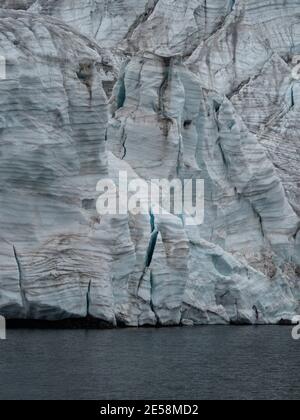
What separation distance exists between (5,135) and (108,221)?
4.49 meters

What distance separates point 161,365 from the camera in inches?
1505

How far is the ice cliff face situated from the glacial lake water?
5.78 ft

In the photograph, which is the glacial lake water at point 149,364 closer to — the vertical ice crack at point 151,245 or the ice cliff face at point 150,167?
the ice cliff face at point 150,167

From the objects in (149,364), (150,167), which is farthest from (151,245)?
(149,364)

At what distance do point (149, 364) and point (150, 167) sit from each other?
14212 mm

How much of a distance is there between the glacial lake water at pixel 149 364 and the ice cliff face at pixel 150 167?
69.3 inches

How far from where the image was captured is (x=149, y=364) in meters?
38.2

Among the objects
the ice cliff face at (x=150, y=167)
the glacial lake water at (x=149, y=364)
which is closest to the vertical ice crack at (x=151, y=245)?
the ice cliff face at (x=150, y=167)

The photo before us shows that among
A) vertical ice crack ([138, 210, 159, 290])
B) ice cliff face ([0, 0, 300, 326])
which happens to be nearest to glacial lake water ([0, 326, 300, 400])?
ice cliff face ([0, 0, 300, 326])

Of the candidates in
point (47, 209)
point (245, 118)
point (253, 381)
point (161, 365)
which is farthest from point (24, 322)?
point (245, 118)

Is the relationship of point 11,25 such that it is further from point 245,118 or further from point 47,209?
point 245,118

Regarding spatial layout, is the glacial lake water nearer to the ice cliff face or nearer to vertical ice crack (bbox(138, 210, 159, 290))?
the ice cliff face

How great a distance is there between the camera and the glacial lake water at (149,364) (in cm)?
3372

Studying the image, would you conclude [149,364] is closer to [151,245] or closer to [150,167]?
[151,245]
